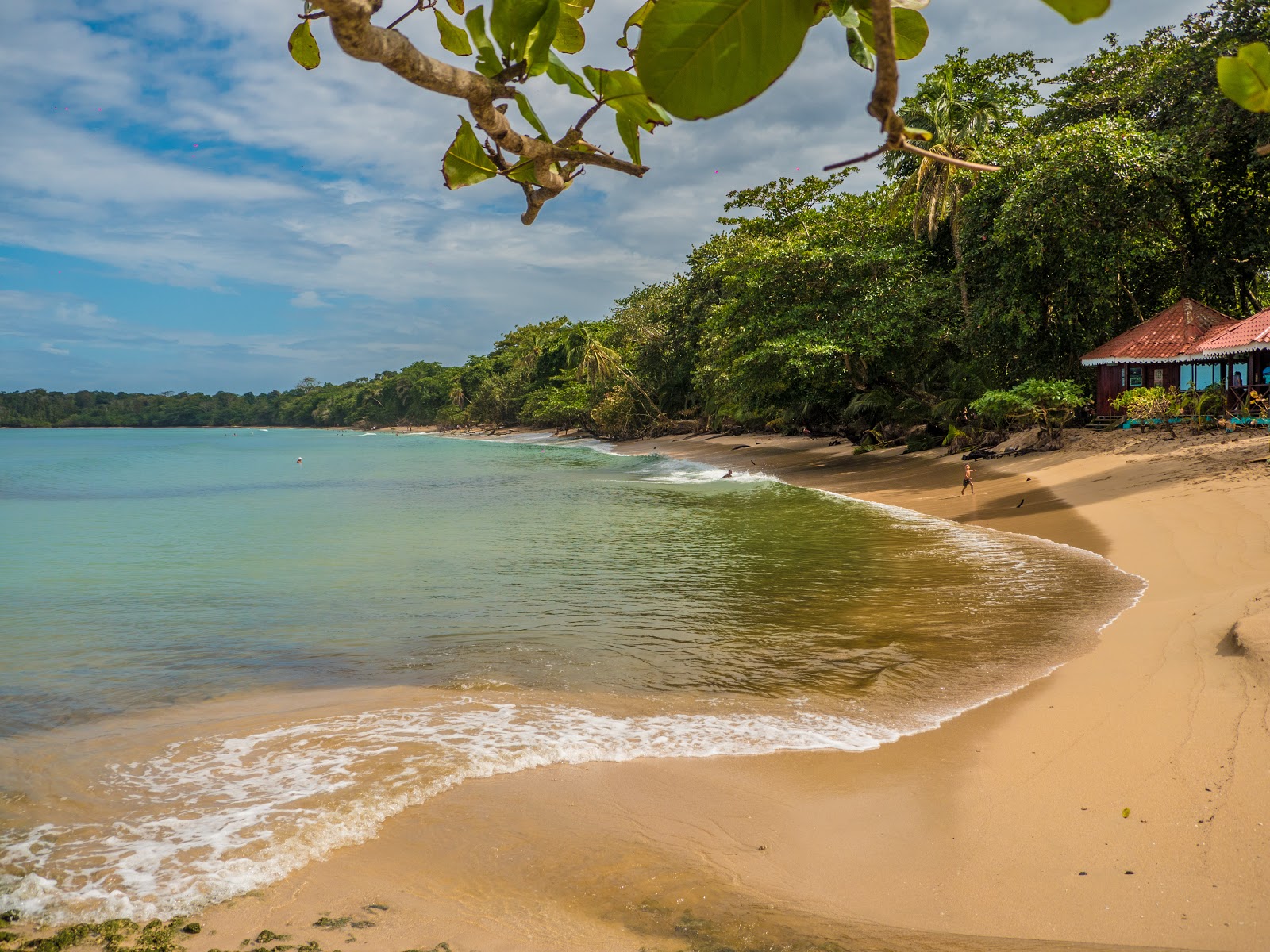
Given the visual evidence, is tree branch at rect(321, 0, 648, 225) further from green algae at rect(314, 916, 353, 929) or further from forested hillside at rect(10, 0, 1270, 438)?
forested hillside at rect(10, 0, 1270, 438)

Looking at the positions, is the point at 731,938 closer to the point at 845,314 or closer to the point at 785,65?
the point at 785,65

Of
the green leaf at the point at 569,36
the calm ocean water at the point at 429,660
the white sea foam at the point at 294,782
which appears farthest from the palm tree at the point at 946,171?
the green leaf at the point at 569,36

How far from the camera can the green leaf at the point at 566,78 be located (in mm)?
1136

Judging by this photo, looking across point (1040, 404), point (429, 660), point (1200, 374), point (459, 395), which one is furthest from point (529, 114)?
point (459, 395)

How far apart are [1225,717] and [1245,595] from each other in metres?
3.15

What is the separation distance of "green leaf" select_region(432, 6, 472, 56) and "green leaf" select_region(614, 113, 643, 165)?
0.26 metres

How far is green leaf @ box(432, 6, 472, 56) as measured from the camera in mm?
1240

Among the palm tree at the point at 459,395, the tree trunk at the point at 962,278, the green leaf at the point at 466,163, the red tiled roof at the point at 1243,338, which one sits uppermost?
the palm tree at the point at 459,395

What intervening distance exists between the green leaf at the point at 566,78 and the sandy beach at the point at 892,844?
3.15 m

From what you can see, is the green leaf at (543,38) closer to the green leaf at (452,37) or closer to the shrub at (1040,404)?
the green leaf at (452,37)

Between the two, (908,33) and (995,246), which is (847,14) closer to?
(908,33)

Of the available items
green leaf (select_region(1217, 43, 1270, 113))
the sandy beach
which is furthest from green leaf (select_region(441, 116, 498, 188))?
the sandy beach

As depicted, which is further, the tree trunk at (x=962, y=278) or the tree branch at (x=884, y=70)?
the tree trunk at (x=962, y=278)

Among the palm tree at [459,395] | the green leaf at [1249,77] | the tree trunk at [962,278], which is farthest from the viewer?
the palm tree at [459,395]
